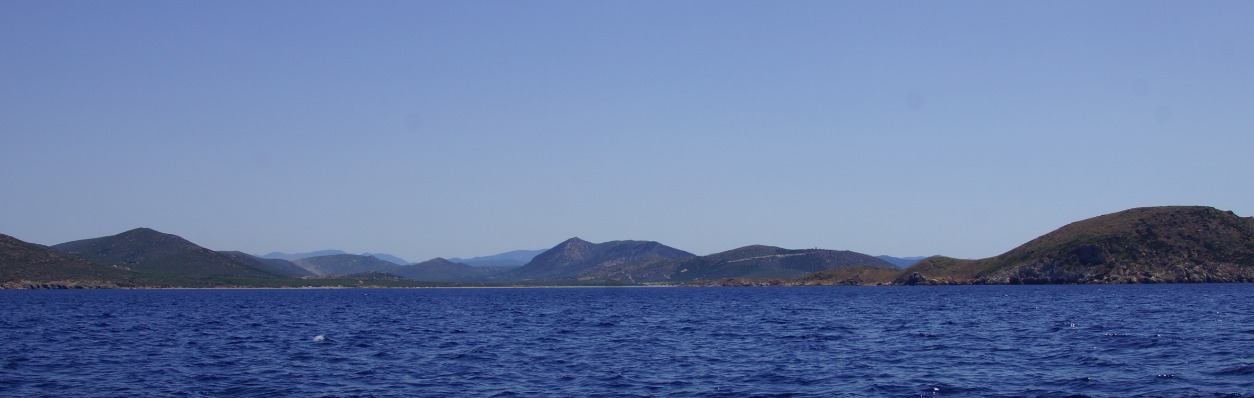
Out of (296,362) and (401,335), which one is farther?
(401,335)

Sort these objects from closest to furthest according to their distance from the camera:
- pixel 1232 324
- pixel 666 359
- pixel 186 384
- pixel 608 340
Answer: pixel 186 384, pixel 666 359, pixel 608 340, pixel 1232 324

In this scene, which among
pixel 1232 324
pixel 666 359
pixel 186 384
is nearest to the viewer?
pixel 186 384

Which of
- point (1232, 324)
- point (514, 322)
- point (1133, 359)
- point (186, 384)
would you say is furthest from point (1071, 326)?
point (186, 384)

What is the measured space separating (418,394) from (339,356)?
18573 mm

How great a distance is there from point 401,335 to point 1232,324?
67.8 meters

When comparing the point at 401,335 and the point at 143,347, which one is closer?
the point at 143,347

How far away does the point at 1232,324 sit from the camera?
77938 millimetres

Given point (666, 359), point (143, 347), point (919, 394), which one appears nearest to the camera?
point (919, 394)

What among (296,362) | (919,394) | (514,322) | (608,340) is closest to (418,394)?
(296,362)

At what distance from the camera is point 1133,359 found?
176 feet

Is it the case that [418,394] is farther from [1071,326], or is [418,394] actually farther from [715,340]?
[1071,326]

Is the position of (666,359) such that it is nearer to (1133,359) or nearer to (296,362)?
(296,362)

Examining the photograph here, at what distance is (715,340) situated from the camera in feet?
232

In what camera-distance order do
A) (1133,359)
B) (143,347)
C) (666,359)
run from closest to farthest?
(1133,359), (666,359), (143,347)
